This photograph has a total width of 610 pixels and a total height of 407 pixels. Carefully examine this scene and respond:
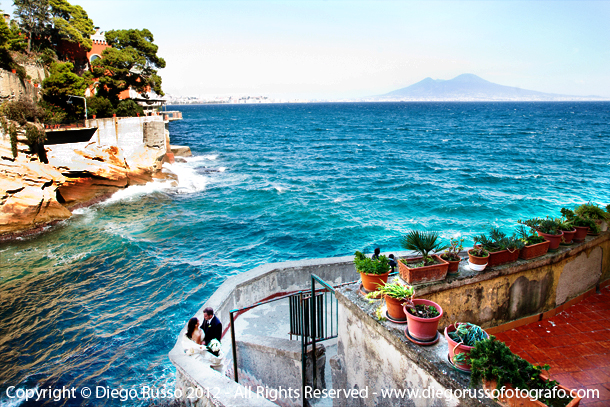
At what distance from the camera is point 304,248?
1891cm

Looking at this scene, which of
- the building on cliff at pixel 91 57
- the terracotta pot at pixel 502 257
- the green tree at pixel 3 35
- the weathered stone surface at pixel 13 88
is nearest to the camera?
the terracotta pot at pixel 502 257

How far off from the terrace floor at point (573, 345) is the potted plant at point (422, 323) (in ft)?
7.04

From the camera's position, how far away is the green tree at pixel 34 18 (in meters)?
34.0

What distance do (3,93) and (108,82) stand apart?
37.1 ft

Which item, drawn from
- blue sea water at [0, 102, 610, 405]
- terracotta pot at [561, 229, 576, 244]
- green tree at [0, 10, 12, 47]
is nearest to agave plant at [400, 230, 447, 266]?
terracotta pot at [561, 229, 576, 244]

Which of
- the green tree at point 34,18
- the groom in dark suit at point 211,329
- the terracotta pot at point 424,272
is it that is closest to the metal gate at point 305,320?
the groom in dark suit at point 211,329

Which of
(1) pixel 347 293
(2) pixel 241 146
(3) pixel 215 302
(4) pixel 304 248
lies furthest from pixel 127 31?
(1) pixel 347 293

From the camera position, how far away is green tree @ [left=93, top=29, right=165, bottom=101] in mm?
35250

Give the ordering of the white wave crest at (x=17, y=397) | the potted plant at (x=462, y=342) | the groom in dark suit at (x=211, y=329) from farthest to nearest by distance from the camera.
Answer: the white wave crest at (x=17, y=397) → the groom in dark suit at (x=211, y=329) → the potted plant at (x=462, y=342)

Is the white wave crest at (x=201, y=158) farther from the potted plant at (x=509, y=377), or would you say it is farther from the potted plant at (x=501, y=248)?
the potted plant at (x=509, y=377)

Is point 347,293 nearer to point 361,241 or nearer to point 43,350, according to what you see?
point 43,350

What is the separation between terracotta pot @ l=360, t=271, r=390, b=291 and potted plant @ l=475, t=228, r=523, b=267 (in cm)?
156

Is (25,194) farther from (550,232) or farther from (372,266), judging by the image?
(550,232)

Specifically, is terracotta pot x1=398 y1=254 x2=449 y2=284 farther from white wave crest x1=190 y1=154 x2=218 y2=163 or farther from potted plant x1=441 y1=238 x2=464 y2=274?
white wave crest x1=190 y1=154 x2=218 y2=163
